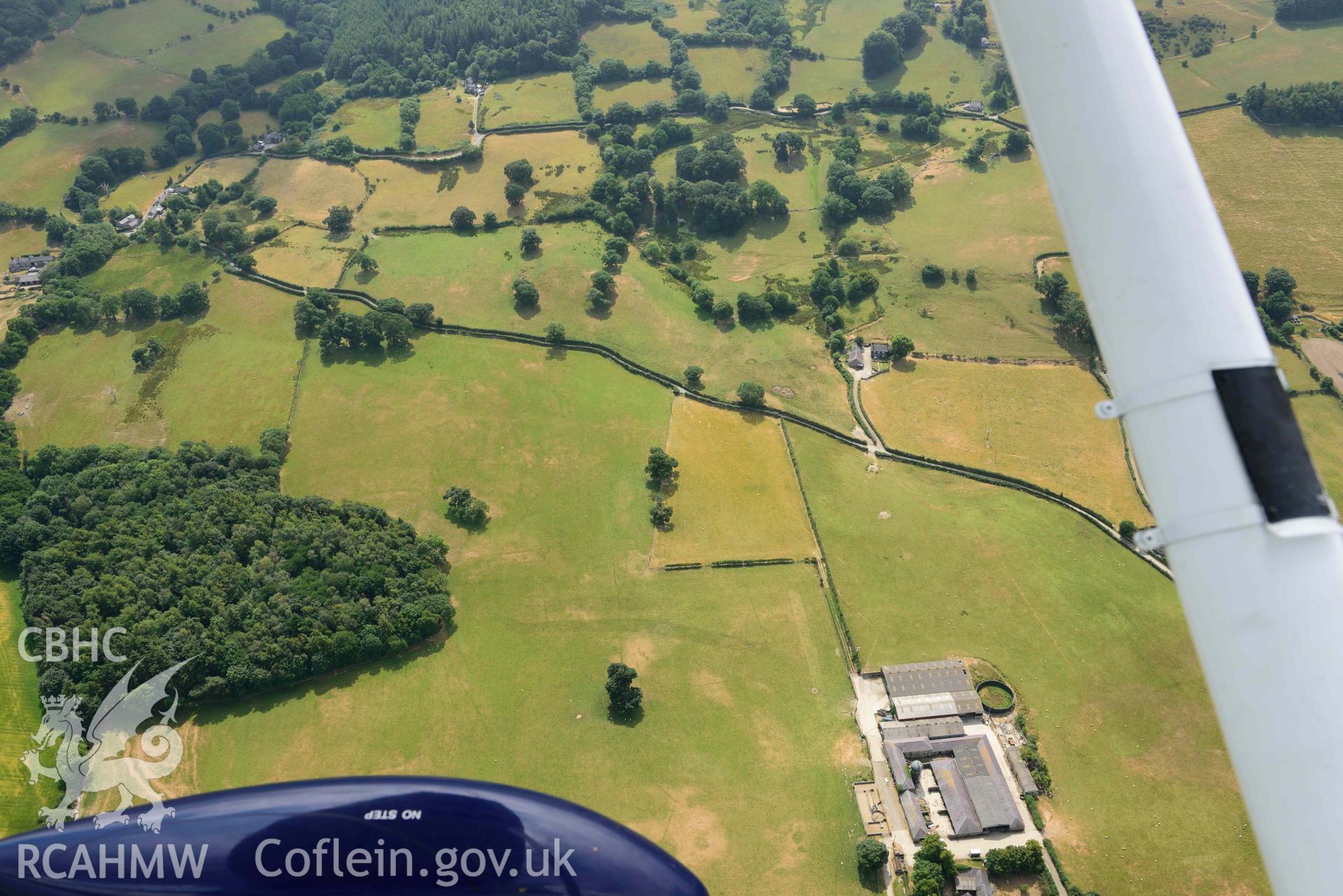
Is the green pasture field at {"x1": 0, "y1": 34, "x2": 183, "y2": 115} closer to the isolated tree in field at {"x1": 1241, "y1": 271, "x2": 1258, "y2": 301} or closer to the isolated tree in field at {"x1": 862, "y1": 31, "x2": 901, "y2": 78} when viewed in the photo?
the isolated tree in field at {"x1": 862, "y1": 31, "x2": 901, "y2": 78}

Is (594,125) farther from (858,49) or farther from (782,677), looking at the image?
(782,677)

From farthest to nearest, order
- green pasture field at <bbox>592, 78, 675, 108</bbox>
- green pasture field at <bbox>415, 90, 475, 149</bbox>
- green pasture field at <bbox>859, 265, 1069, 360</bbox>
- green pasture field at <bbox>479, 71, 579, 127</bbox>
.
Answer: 1. green pasture field at <bbox>592, 78, 675, 108</bbox>
2. green pasture field at <bbox>479, 71, 579, 127</bbox>
3. green pasture field at <bbox>415, 90, 475, 149</bbox>
4. green pasture field at <bbox>859, 265, 1069, 360</bbox>

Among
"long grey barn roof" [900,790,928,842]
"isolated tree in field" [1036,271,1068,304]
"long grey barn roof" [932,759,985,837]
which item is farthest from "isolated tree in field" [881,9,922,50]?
"long grey barn roof" [900,790,928,842]

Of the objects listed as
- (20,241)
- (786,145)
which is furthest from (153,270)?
(786,145)

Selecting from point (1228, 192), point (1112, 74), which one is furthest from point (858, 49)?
point (1112, 74)

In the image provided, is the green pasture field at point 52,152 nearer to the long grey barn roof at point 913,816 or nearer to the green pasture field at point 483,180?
the green pasture field at point 483,180

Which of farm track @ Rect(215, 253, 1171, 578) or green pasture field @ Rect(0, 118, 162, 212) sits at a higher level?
green pasture field @ Rect(0, 118, 162, 212)

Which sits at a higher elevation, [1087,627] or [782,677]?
[1087,627]
